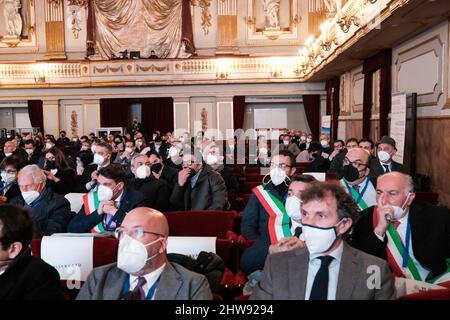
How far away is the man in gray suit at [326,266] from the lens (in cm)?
217

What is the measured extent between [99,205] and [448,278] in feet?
8.59

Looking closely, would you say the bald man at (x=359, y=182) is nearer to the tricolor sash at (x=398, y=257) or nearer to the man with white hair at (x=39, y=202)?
the tricolor sash at (x=398, y=257)

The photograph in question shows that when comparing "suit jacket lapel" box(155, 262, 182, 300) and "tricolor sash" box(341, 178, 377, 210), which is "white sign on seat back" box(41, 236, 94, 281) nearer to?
"suit jacket lapel" box(155, 262, 182, 300)

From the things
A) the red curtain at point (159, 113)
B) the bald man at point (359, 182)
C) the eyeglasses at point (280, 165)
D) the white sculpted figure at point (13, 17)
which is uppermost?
the white sculpted figure at point (13, 17)

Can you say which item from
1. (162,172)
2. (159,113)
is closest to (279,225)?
(162,172)

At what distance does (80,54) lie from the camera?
18.6m

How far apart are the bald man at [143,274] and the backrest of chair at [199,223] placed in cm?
184

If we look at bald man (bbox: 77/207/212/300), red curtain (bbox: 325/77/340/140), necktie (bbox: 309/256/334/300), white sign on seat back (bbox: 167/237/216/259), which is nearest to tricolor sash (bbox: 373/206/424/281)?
necktie (bbox: 309/256/334/300)

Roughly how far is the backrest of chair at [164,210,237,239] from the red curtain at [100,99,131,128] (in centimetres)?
1419

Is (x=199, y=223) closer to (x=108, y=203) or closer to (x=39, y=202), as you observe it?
(x=108, y=203)

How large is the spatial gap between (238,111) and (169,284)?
1560 centimetres

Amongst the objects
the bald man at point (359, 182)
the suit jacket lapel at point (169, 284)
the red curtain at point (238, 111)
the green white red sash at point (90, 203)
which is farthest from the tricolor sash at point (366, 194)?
the red curtain at point (238, 111)

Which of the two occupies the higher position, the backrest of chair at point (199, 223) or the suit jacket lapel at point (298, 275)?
the suit jacket lapel at point (298, 275)
